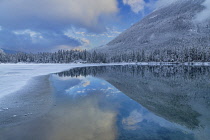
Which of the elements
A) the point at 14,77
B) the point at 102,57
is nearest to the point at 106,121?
the point at 14,77

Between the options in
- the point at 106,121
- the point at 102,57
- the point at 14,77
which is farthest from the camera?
the point at 102,57

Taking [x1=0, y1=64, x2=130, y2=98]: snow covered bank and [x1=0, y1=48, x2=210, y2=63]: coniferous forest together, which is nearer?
[x1=0, y1=64, x2=130, y2=98]: snow covered bank

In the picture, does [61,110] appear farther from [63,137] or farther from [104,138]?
[104,138]

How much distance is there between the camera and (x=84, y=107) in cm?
1273

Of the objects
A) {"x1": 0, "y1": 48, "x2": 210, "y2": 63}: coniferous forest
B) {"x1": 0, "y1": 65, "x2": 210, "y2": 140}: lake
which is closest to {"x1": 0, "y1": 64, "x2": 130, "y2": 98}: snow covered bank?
{"x1": 0, "y1": 65, "x2": 210, "y2": 140}: lake

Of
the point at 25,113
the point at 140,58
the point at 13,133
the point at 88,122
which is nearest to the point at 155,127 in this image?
the point at 88,122

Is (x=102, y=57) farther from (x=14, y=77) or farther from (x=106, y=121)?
(x=106, y=121)

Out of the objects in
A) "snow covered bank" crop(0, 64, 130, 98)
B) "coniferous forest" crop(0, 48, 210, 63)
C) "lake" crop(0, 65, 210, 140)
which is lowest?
"lake" crop(0, 65, 210, 140)

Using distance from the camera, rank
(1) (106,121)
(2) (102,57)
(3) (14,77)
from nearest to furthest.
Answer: (1) (106,121) → (3) (14,77) → (2) (102,57)

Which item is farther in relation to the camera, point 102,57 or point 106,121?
point 102,57

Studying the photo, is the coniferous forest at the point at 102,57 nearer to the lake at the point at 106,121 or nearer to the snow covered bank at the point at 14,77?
the snow covered bank at the point at 14,77

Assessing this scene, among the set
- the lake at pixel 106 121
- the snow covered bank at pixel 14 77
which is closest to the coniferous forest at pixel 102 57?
the snow covered bank at pixel 14 77

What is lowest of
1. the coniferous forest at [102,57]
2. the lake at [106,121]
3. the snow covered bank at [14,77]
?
the lake at [106,121]

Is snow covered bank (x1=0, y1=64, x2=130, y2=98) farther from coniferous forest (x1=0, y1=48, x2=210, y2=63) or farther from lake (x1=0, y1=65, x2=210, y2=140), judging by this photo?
coniferous forest (x1=0, y1=48, x2=210, y2=63)
